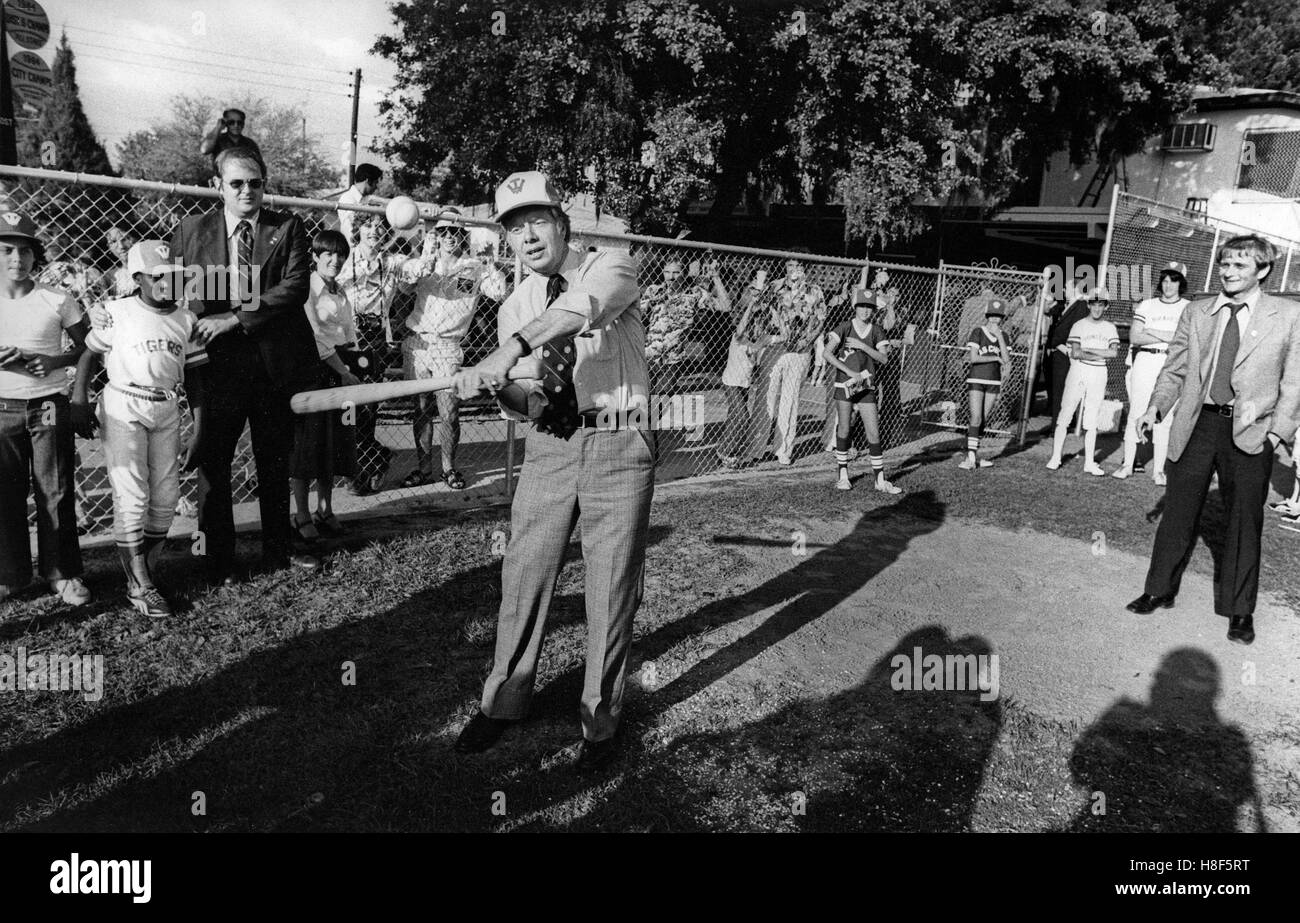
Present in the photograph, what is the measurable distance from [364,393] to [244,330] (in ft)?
6.52

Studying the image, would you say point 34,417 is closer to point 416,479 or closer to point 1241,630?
point 416,479

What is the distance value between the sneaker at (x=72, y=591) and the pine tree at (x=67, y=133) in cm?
4005

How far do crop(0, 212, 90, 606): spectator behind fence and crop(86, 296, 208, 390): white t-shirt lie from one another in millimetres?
248

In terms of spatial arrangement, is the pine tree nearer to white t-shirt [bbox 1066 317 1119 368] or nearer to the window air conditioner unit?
the window air conditioner unit

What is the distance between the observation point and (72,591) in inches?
178

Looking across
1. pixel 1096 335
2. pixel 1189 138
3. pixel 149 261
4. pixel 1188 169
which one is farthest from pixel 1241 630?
pixel 1188 169

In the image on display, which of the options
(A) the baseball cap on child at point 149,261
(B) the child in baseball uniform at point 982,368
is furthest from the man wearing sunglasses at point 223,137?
(B) the child in baseball uniform at point 982,368

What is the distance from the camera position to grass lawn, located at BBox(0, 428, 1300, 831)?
3.10m

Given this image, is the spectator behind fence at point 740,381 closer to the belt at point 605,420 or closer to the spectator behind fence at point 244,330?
the spectator behind fence at point 244,330

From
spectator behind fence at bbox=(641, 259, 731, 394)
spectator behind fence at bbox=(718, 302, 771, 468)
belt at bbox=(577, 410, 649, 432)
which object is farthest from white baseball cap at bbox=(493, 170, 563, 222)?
spectator behind fence at bbox=(718, 302, 771, 468)

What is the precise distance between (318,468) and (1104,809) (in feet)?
15.7

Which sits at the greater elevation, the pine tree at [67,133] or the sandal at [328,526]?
the pine tree at [67,133]

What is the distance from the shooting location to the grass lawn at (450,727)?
310cm
